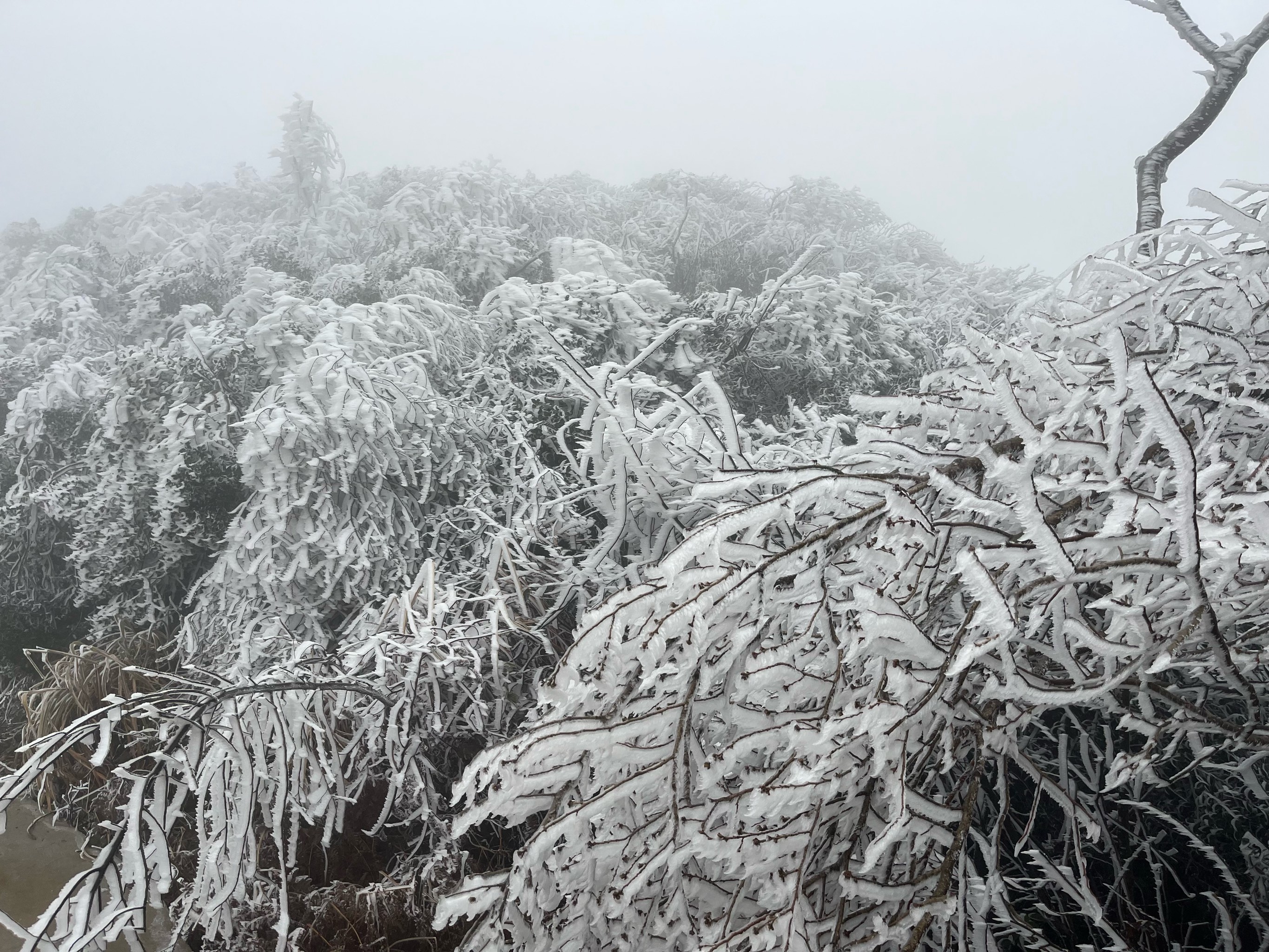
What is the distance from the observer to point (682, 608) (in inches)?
25.7

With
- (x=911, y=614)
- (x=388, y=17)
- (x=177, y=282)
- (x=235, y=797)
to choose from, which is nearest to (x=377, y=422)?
(x=235, y=797)

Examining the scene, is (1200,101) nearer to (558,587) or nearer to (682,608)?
(558,587)

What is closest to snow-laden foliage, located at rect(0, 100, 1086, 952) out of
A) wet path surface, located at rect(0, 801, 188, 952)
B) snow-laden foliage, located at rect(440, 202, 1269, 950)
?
snow-laden foliage, located at rect(440, 202, 1269, 950)

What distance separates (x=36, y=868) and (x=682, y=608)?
246 centimetres

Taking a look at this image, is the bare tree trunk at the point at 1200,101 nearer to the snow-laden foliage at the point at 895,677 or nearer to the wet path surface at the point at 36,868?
the snow-laden foliage at the point at 895,677

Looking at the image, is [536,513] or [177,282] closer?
[536,513]

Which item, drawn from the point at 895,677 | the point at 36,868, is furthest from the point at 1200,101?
the point at 36,868

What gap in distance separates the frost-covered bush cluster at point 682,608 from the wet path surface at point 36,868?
0.72ft

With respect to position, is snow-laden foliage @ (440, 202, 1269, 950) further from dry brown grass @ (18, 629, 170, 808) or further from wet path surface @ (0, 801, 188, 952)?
dry brown grass @ (18, 629, 170, 808)

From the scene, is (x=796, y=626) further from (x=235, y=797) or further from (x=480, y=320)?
(x=480, y=320)

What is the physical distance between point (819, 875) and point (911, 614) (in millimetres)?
289

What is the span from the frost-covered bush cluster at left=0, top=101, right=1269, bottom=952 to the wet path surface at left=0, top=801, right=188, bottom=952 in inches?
8.7

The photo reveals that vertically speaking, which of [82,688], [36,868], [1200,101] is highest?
[1200,101]

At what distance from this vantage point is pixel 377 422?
7.25ft
